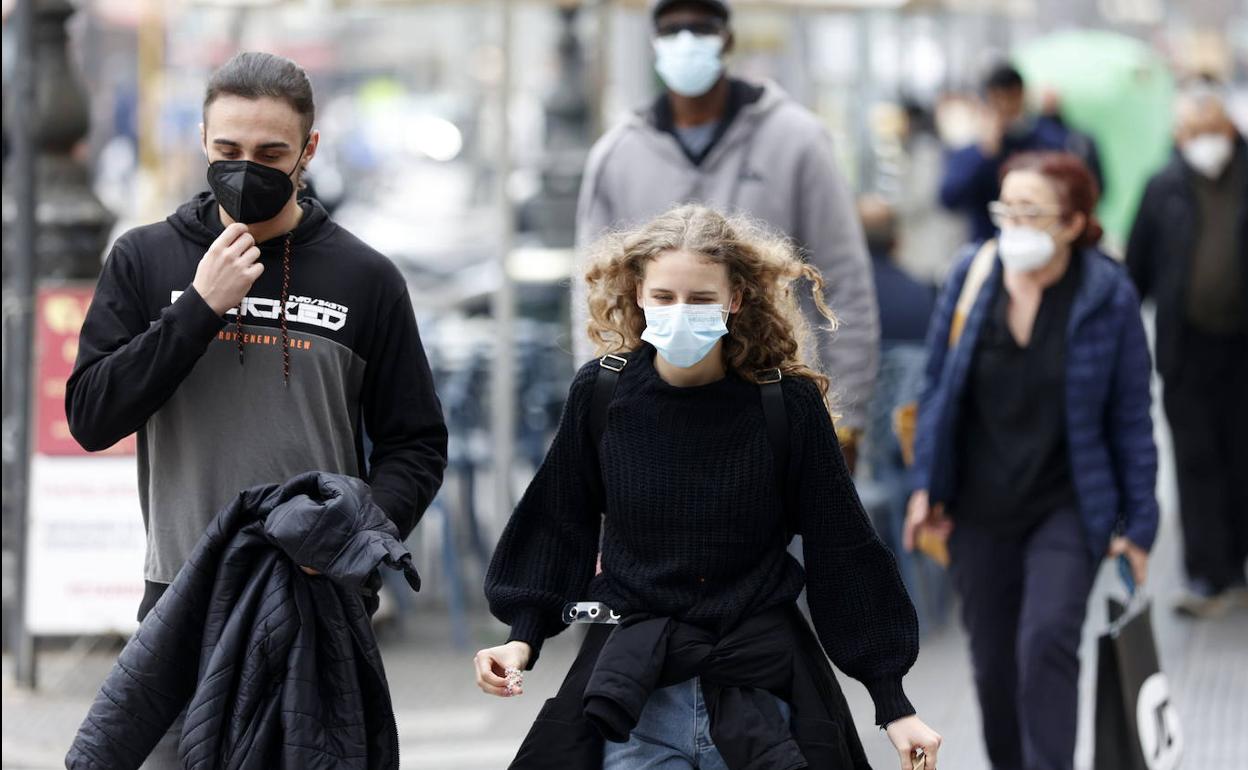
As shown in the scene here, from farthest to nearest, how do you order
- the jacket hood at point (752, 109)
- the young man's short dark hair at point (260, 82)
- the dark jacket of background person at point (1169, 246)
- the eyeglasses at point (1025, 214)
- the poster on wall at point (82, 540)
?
the dark jacket of background person at point (1169, 246), the poster on wall at point (82, 540), the jacket hood at point (752, 109), the eyeglasses at point (1025, 214), the young man's short dark hair at point (260, 82)

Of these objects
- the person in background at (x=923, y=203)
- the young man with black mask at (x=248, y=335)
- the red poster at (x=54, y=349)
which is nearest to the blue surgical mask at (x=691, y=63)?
the young man with black mask at (x=248, y=335)

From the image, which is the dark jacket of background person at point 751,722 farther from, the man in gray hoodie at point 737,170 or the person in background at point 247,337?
the man in gray hoodie at point 737,170

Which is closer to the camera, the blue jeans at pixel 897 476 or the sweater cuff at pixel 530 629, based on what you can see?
the sweater cuff at pixel 530 629

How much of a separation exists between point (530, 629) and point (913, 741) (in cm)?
69

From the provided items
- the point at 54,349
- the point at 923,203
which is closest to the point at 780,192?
the point at 54,349

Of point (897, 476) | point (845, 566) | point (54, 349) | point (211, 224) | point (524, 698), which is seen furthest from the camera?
point (897, 476)

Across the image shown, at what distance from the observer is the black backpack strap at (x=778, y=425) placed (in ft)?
11.8

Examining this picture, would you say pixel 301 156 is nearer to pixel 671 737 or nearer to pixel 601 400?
pixel 601 400

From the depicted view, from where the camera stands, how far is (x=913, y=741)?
11.7 feet

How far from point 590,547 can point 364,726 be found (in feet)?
1.72

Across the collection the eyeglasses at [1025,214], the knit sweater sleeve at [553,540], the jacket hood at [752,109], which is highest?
the jacket hood at [752,109]

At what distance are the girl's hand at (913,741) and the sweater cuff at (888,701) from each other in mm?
14

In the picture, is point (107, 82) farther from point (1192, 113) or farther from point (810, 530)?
point (810, 530)

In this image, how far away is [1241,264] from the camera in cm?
861
